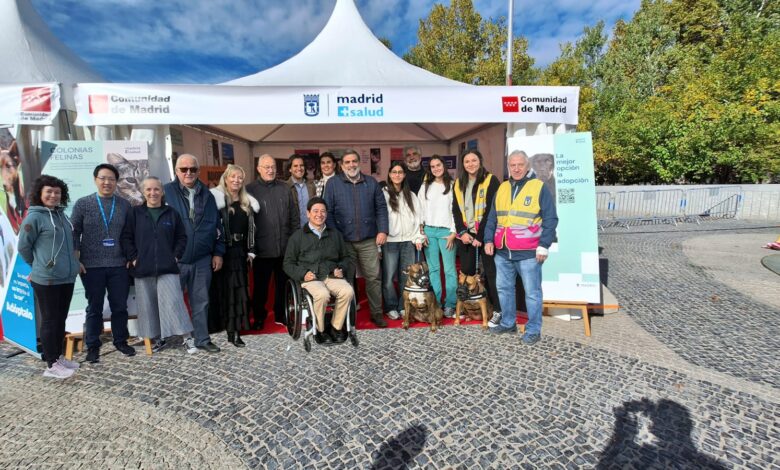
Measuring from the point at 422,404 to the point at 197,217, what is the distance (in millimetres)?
2423

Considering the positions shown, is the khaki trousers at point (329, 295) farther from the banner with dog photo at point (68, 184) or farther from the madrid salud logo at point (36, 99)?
the madrid salud logo at point (36, 99)

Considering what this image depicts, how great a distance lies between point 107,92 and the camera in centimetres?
369

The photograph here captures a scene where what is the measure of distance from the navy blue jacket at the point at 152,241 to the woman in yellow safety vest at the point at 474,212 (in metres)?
2.63

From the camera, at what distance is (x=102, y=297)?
10.8 feet

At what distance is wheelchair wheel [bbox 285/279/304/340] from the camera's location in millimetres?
3473

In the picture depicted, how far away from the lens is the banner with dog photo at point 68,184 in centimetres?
343

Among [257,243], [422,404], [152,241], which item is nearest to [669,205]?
[422,404]

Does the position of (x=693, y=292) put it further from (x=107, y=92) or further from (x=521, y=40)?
(x=521, y=40)

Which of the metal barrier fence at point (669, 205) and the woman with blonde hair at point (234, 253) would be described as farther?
the metal barrier fence at point (669, 205)

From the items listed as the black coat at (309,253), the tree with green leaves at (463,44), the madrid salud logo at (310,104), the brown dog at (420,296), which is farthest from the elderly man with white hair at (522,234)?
the tree with green leaves at (463,44)

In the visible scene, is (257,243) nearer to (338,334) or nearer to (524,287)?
(338,334)

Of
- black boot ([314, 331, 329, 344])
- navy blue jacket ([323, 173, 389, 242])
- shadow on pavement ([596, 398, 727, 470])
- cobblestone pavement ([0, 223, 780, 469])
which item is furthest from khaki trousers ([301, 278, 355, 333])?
shadow on pavement ([596, 398, 727, 470])

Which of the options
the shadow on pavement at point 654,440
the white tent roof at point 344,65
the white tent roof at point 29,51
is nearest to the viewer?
the shadow on pavement at point 654,440

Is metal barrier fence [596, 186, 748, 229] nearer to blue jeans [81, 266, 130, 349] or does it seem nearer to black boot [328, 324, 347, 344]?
black boot [328, 324, 347, 344]
